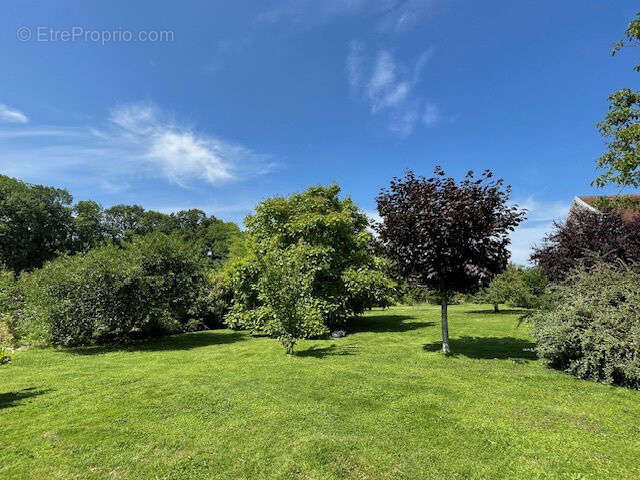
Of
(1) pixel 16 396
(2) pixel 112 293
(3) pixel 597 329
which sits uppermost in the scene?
(2) pixel 112 293

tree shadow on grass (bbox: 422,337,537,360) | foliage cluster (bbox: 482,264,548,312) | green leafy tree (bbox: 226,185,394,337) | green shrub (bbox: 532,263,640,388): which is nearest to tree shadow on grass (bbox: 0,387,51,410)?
green leafy tree (bbox: 226,185,394,337)

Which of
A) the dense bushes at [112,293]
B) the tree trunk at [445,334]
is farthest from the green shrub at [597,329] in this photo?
the dense bushes at [112,293]

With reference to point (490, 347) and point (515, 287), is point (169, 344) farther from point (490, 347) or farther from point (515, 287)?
point (515, 287)

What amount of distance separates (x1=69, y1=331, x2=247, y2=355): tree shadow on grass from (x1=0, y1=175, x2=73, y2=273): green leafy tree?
38.0m

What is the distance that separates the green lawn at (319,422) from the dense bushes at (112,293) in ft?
11.1

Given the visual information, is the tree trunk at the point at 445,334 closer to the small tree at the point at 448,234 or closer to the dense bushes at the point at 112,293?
the small tree at the point at 448,234

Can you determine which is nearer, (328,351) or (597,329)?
(597,329)

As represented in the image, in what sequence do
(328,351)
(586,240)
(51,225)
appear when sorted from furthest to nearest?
(51,225)
(586,240)
(328,351)

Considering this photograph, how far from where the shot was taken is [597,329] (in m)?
7.08

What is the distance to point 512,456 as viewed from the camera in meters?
3.96

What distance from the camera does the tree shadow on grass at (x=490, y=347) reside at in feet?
30.9

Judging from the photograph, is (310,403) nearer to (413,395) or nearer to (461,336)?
(413,395)

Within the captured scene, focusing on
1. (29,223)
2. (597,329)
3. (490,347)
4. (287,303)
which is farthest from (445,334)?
(29,223)

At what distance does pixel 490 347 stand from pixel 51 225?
5638 cm
